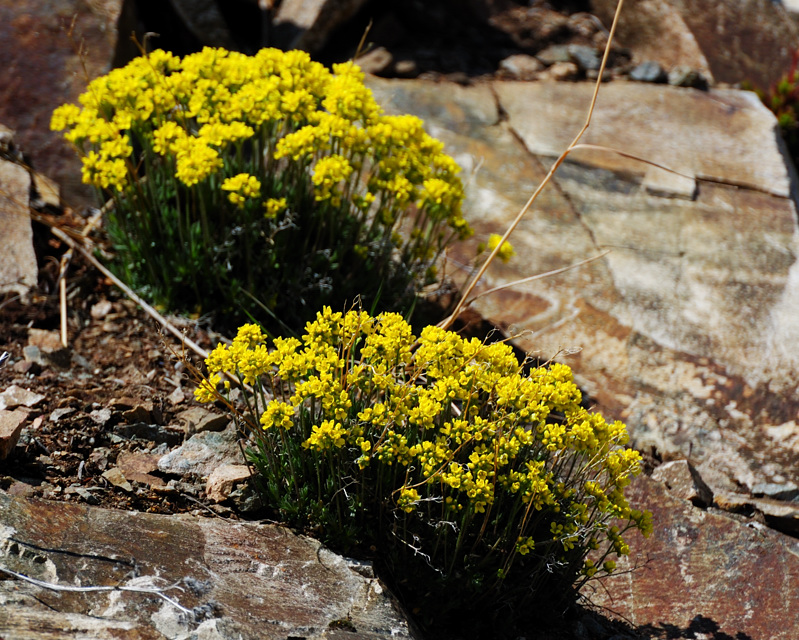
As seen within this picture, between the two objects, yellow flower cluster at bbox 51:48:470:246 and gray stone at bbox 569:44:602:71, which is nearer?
yellow flower cluster at bbox 51:48:470:246

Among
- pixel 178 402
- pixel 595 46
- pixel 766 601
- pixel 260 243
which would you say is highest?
pixel 595 46

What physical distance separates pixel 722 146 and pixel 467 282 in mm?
2606

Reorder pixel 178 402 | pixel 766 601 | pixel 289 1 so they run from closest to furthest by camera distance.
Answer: pixel 766 601 → pixel 178 402 → pixel 289 1

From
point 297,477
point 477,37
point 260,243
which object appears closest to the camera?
point 297,477

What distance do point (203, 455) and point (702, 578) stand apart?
2105mm

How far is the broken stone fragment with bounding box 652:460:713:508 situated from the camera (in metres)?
3.66

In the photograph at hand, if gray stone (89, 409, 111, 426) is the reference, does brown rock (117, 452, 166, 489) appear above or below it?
below

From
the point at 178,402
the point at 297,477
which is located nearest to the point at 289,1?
the point at 178,402

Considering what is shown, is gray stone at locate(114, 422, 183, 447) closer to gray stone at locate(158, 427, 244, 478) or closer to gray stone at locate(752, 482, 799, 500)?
gray stone at locate(158, 427, 244, 478)

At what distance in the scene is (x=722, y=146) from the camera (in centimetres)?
584

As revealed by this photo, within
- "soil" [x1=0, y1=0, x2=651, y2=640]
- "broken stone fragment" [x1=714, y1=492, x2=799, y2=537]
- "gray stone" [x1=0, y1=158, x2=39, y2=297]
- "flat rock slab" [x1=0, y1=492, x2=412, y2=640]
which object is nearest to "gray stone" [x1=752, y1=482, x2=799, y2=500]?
"broken stone fragment" [x1=714, y1=492, x2=799, y2=537]

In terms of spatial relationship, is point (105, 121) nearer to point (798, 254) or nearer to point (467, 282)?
point (467, 282)

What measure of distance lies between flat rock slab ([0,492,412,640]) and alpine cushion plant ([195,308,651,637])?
18 cm

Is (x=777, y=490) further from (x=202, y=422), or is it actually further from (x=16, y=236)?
(x=16, y=236)
